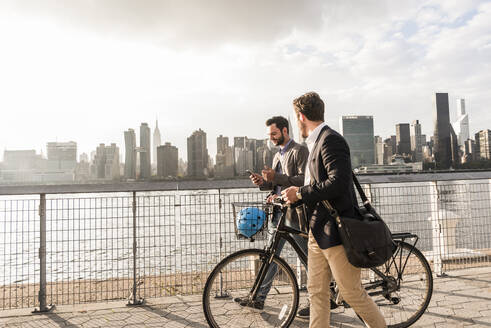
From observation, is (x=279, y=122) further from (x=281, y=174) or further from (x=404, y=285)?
(x=404, y=285)

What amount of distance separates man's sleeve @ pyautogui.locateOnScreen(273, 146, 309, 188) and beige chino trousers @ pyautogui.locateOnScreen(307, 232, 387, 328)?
953 mm

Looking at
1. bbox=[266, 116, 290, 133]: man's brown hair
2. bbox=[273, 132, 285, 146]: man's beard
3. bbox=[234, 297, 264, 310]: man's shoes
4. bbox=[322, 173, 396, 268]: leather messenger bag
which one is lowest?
bbox=[234, 297, 264, 310]: man's shoes

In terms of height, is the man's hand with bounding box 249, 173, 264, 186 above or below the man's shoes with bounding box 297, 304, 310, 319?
above

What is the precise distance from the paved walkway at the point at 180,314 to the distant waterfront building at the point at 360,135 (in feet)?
329

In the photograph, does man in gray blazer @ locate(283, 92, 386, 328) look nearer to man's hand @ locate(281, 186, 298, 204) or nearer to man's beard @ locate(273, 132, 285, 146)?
man's hand @ locate(281, 186, 298, 204)

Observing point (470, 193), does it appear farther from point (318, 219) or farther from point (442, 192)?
point (318, 219)

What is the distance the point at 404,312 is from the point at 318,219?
1824mm

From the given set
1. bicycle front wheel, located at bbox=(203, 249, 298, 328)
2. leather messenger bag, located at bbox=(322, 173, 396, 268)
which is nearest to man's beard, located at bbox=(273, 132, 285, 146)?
bicycle front wheel, located at bbox=(203, 249, 298, 328)

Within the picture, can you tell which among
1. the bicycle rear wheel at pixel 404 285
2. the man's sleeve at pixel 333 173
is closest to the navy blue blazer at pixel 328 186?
the man's sleeve at pixel 333 173

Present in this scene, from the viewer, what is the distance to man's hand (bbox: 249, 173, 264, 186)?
11.5 ft

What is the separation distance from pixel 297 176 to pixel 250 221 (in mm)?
735

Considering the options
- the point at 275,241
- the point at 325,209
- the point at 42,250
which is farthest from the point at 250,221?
the point at 42,250

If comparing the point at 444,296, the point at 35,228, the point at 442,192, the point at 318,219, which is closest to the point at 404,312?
the point at 444,296

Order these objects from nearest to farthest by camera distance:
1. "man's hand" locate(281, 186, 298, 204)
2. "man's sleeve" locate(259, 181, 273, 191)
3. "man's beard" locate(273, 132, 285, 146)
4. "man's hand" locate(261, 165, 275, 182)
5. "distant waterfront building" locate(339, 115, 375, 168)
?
1. "man's hand" locate(281, 186, 298, 204)
2. "man's hand" locate(261, 165, 275, 182)
3. "man's sleeve" locate(259, 181, 273, 191)
4. "man's beard" locate(273, 132, 285, 146)
5. "distant waterfront building" locate(339, 115, 375, 168)
